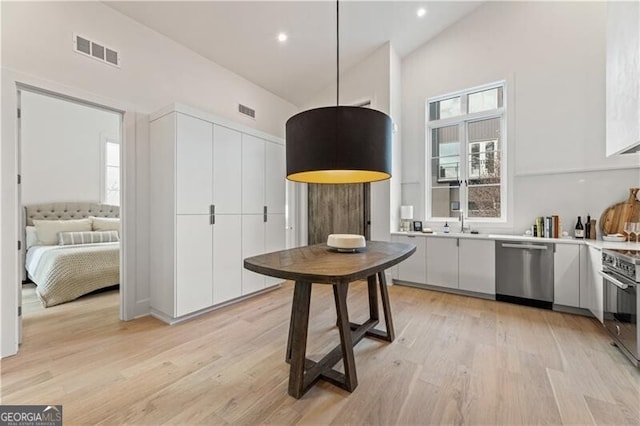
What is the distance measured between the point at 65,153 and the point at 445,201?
7.03m

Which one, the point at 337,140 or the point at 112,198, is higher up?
the point at 337,140

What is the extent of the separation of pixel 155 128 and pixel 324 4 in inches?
101

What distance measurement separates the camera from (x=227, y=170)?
3.38 metres

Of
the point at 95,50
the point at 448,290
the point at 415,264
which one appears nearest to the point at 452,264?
the point at 448,290

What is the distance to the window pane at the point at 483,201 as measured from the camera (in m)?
4.12

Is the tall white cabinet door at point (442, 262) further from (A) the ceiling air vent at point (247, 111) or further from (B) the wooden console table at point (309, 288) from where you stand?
(A) the ceiling air vent at point (247, 111)

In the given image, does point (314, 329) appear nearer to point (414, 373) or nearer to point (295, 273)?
point (414, 373)

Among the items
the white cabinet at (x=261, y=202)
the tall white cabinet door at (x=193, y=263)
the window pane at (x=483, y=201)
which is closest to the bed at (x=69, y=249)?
the tall white cabinet door at (x=193, y=263)

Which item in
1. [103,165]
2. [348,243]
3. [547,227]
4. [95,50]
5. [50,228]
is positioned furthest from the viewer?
[103,165]

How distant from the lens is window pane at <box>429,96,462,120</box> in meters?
4.46

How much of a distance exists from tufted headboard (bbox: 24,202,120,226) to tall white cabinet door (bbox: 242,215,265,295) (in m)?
3.88

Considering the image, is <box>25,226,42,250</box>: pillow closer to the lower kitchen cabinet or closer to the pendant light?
the pendant light

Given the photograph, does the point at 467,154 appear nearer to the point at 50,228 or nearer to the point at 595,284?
the point at 595,284

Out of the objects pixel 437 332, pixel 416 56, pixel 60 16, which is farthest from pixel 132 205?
pixel 416 56
